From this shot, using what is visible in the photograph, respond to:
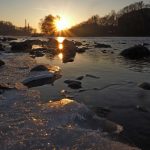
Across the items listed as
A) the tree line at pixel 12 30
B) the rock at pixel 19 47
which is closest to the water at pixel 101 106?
the rock at pixel 19 47

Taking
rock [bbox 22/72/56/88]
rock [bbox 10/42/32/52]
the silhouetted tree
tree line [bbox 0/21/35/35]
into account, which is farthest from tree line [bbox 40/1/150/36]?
rock [bbox 22/72/56/88]

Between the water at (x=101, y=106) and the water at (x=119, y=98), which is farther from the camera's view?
Result: the water at (x=119, y=98)

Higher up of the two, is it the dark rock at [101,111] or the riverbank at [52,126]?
the riverbank at [52,126]

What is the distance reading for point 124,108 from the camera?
8984 mm

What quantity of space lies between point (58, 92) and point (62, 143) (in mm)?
5126

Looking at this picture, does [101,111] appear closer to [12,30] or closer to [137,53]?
[137,53]

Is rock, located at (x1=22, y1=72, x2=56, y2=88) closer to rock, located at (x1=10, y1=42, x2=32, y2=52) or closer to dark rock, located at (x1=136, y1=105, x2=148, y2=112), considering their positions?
dark rock, located at (x1=136, y1=105, x2=148, y2=112)

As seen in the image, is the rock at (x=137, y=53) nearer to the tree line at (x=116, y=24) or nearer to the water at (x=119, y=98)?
the water at (x=119, y=98)

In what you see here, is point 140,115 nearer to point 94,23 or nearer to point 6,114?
point 6,114

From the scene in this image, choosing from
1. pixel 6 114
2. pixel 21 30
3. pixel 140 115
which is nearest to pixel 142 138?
pixel 140 115

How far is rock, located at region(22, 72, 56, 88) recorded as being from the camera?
Result: 1273 cm

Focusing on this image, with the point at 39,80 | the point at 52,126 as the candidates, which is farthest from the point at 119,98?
the point at 39,80

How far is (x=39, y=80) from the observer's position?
13477mm

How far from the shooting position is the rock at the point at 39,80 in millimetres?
12729
